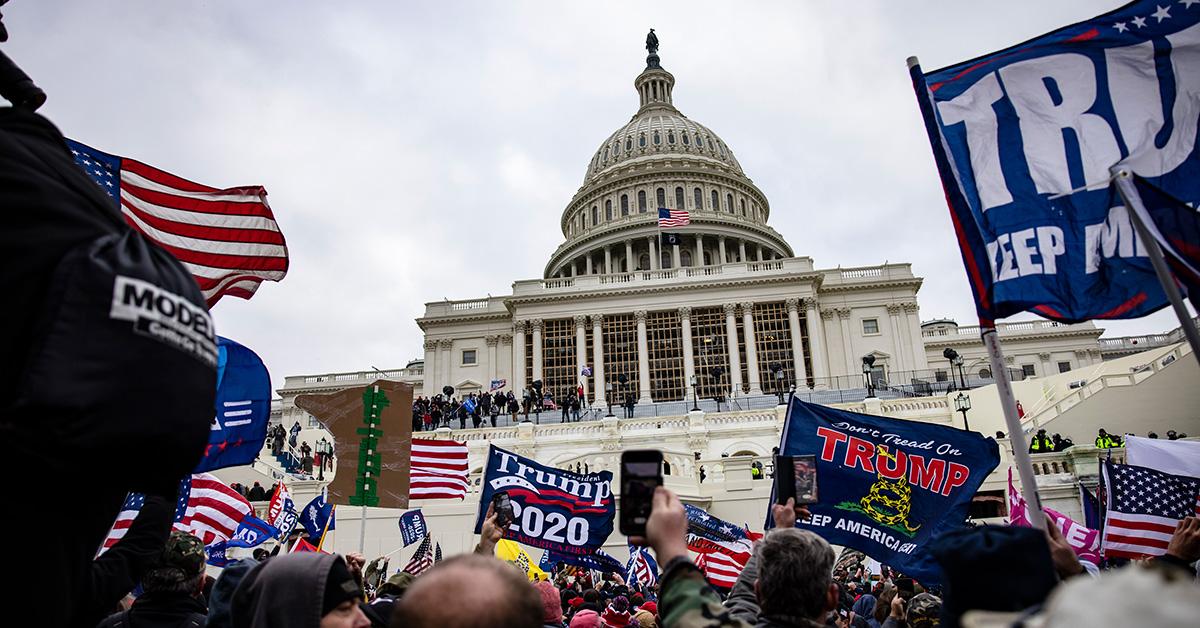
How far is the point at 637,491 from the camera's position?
8.71 feet

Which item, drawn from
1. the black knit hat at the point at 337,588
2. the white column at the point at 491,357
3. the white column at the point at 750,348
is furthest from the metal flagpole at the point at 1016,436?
the white column at the point at 491,357

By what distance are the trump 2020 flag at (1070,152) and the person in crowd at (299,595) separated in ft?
14.8

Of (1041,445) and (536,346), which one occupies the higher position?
(536,346)

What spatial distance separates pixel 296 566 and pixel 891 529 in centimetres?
577

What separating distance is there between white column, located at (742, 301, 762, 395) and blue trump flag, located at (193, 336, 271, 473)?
42844 mm

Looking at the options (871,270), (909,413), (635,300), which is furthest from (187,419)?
(871,270)

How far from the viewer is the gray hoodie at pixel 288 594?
276cm

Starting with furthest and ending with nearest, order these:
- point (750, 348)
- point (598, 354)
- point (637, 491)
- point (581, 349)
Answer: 1. point (581, 349)
2. point (598, 354)
3. point (750, 348)
4. point (637, 491)

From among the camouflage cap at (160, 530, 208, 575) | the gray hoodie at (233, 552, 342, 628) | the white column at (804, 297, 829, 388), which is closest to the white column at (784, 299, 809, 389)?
the white column at (804, 297, 829, 388)

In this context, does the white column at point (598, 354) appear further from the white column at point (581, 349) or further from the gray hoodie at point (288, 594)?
the gray hoodie at point (288, 594)

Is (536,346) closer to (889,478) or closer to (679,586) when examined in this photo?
(889,478)

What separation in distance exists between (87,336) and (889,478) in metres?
7.07

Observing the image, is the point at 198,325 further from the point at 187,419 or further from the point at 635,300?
the point at 635,300

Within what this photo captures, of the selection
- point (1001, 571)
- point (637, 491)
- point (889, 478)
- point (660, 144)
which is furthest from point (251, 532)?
point (660, 144)
